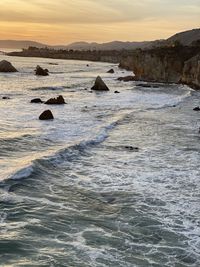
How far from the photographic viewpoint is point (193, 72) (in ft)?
222

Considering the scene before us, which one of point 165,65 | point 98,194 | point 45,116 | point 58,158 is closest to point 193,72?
point 165,65

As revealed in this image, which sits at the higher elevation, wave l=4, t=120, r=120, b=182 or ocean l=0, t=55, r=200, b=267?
wave l=4, t=120, r=120, b=182

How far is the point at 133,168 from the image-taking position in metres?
19.1

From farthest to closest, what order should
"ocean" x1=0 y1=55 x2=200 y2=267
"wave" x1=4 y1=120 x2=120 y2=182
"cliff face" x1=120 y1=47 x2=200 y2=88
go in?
"cliff face" x1=120 y1=47 x2=200 y2=88 → "wave" x1=4 y1=120 x2=120 y2=182 → "ocean" x1=0 y1=55 x2=200 y2=267

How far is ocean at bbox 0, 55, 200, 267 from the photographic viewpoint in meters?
11.1

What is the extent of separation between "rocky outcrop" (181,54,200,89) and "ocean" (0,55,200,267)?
118 ft

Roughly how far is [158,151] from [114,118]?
1182 cm

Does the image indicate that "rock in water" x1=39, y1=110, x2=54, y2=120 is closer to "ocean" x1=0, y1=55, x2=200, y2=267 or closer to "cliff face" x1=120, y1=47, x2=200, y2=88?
"ocean" x1=0, y1=55, x2=200, y2=267

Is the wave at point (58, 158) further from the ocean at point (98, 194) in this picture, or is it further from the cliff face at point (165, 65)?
Answer: the cliff face at point (165, 65)

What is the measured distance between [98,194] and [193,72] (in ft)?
180

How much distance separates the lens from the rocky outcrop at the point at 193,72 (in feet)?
214

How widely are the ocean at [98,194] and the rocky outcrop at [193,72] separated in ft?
118

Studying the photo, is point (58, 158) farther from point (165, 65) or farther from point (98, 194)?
point (165, 65)

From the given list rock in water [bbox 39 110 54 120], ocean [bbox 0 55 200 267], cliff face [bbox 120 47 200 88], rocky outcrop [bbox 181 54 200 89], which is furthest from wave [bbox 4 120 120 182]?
cliff face [bbox 120 47 200 88]
